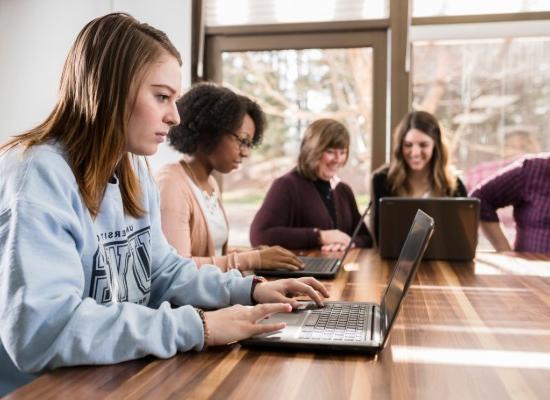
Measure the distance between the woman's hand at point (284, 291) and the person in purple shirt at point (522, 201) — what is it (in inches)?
71.1

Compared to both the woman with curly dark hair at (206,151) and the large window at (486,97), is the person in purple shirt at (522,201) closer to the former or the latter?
the large window at (486,97)

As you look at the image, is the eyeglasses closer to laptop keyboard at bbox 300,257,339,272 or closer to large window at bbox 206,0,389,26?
laptop keyboard at bbox 300,257,339,272

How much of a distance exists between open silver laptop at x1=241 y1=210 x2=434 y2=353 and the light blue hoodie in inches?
6.4

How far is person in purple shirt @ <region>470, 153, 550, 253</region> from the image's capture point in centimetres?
268

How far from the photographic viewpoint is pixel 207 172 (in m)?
2.15

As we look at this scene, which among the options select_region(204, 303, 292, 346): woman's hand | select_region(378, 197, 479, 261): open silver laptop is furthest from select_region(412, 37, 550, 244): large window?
select_region(204, 303, 292, 346): woman's hand

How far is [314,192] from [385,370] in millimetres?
2055

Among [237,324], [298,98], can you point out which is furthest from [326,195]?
[237,324]

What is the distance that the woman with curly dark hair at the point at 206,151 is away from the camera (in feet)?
6.38

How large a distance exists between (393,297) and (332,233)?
1394mm

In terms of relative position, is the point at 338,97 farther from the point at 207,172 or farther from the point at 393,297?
the point at 393,297

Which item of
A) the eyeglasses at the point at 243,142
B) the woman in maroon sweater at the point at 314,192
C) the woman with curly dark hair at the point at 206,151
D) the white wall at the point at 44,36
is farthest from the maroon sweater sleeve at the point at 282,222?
the white wall at the point at 44,36

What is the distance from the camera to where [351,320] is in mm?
1094

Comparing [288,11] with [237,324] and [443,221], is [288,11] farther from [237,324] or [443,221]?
[237,324]
